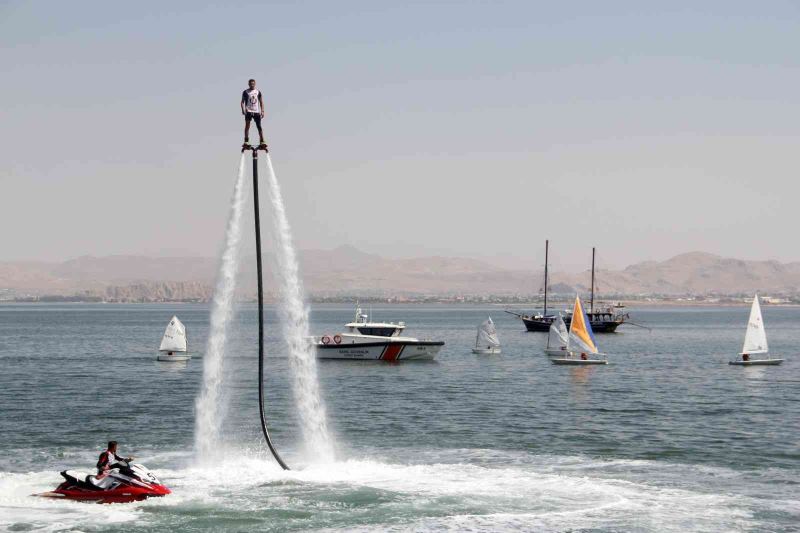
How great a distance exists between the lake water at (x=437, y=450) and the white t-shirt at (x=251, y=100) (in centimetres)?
1161

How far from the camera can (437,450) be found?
42.5 metres

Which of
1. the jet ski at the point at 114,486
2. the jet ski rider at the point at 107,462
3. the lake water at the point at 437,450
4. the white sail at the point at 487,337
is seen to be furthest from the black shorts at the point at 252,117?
the white sail at the point at 487,337

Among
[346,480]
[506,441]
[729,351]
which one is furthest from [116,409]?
[729,351]

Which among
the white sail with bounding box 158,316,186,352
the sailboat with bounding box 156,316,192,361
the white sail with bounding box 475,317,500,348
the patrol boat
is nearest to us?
the patrol boat

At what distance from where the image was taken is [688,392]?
70375 millimetres

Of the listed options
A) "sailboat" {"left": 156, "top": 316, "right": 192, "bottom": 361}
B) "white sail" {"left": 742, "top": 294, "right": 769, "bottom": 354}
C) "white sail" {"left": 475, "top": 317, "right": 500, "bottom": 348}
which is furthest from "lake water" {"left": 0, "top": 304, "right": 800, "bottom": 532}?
"white sail" {"left": 475, "top": 317, "right": 500, "bottom": 348}

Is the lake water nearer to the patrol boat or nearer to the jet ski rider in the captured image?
the jet ski rider

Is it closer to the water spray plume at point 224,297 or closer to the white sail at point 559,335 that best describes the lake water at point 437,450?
the water spray plume at point 224,297

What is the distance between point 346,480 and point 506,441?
1343cm

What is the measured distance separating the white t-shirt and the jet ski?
12.2 meters

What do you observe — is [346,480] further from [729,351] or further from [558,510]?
[729,351]

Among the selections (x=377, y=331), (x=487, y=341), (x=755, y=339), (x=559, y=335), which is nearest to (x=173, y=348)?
(x=377, y=331)

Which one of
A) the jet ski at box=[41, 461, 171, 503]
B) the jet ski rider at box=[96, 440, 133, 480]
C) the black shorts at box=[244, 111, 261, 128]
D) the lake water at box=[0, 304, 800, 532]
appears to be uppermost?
the black shorts at box=[244, 111, 261, 128]

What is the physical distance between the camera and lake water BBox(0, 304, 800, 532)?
97.1 feet
